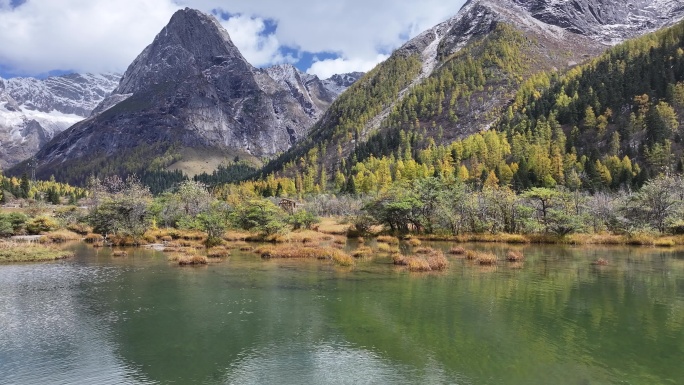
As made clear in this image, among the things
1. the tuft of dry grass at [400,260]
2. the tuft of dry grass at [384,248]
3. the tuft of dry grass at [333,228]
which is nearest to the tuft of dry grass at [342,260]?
the tuft of dry grass at [400,260]

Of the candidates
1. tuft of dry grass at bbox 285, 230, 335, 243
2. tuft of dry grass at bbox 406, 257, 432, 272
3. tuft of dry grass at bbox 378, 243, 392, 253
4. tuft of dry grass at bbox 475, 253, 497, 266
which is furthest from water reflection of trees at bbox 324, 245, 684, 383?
tuft of dry grass at bbox 285, 230, 335, 243

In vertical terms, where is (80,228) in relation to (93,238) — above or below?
above

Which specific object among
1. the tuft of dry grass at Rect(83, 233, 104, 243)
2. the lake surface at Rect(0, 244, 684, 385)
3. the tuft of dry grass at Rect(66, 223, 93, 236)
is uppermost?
the tuft of dry grass at Rect(66, 223, 93, 236)

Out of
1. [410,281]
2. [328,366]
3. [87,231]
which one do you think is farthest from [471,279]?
[87,231]

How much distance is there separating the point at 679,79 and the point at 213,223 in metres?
189

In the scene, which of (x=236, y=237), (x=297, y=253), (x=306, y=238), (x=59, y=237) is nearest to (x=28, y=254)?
(x=59, y=237)

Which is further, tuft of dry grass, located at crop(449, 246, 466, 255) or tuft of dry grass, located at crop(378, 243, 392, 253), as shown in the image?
tuft of dry grass, located at crop(378, 243, 392, 253)

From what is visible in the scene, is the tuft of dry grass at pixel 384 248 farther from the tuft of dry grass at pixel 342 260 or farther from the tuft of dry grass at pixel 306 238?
the tuft of dry grass at pixel 306 238

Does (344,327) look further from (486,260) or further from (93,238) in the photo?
(93,238)

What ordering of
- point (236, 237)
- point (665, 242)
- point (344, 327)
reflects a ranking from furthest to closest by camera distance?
point (236, 237) → point (665, 242) → point (344, 327)

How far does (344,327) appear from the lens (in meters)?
26.5

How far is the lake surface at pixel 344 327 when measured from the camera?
19.8 metres

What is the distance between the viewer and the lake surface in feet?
65.1

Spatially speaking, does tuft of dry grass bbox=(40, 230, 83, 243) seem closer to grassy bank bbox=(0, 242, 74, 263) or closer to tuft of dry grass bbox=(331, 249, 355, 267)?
grassy bank bbox=(0, 242, 74, 263)
